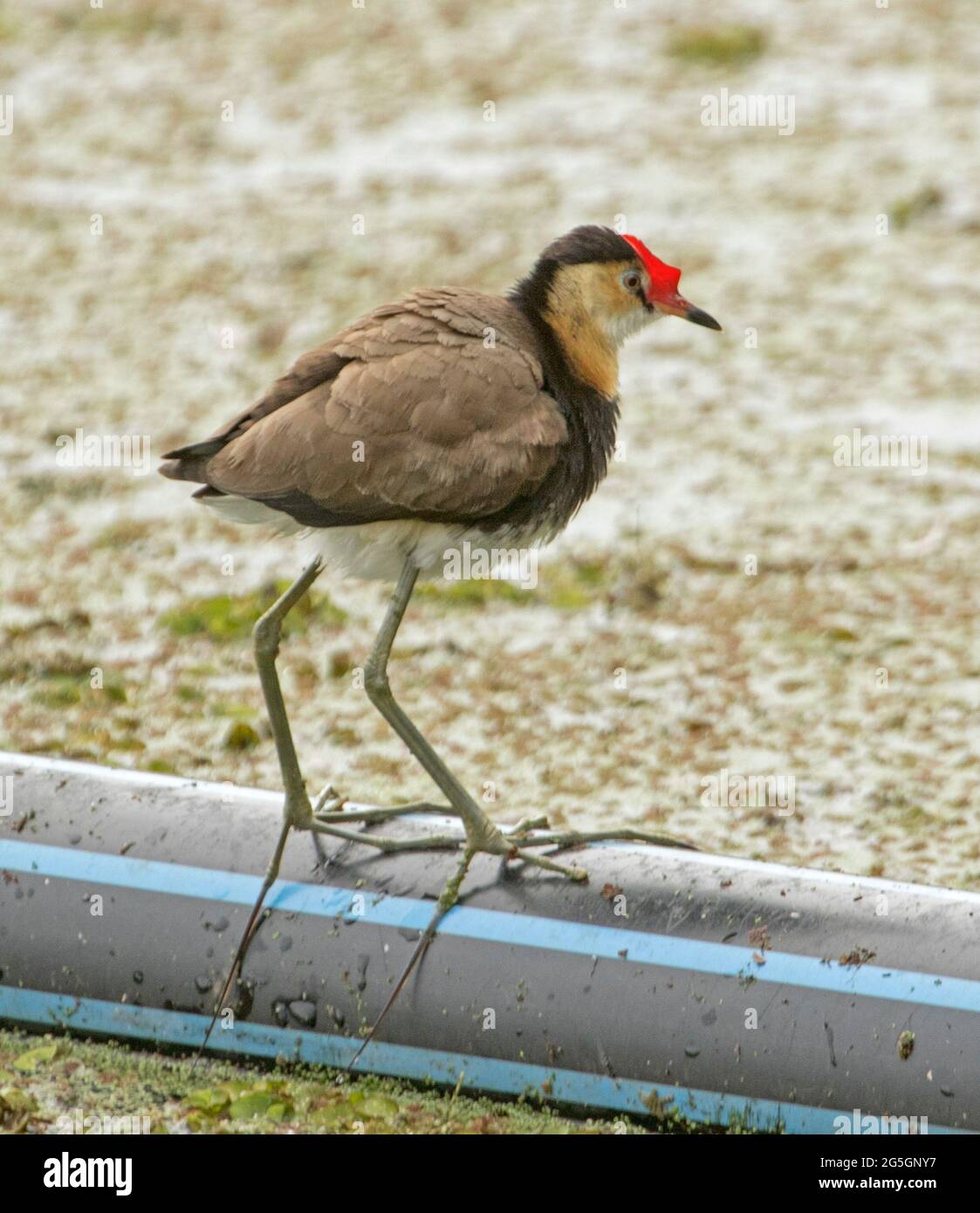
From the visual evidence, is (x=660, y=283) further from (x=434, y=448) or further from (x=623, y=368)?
(x=623, y=368)

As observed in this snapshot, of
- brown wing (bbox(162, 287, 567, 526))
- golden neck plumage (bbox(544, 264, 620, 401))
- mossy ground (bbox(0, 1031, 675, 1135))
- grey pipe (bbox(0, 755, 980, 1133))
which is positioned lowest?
Answer: mossy ground (bbox(0, 1031, 675, 1135))

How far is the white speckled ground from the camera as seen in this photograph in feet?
16.3

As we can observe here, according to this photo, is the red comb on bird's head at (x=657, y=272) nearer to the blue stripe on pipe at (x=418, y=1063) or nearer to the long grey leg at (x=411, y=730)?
the long grey leg at (x=411, y=730)

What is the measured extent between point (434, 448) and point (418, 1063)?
42.6 inches

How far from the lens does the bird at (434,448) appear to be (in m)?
3.49

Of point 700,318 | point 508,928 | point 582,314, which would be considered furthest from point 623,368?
point 508,928

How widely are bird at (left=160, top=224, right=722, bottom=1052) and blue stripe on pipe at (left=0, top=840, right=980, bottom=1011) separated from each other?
0.19ft

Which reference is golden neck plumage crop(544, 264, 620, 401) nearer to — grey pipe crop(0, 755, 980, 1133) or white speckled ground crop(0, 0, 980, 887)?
grey pipe crop(0, 755, 980, 1133)

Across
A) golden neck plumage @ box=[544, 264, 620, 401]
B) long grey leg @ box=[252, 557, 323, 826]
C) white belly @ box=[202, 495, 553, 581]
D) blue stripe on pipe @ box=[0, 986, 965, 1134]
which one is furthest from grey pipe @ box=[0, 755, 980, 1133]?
golden neck plumage @ box=[544, 264, 620, 401]

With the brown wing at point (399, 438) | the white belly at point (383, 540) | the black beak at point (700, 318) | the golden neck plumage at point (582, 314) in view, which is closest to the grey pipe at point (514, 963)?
the white belly at point (383, 540)

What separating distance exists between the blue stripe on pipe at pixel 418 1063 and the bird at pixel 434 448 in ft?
0.31

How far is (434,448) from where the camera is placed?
3494mm

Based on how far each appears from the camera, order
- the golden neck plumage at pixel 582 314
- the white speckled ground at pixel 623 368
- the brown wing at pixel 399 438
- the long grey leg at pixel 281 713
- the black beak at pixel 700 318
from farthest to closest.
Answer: the white speckled ground at pixel 623 368
the black beak at pixel 700 318
the golden neck plumage at pixel 582 314
the long grey leg at pixel 281 713
the brown wing at pixel 399 438
